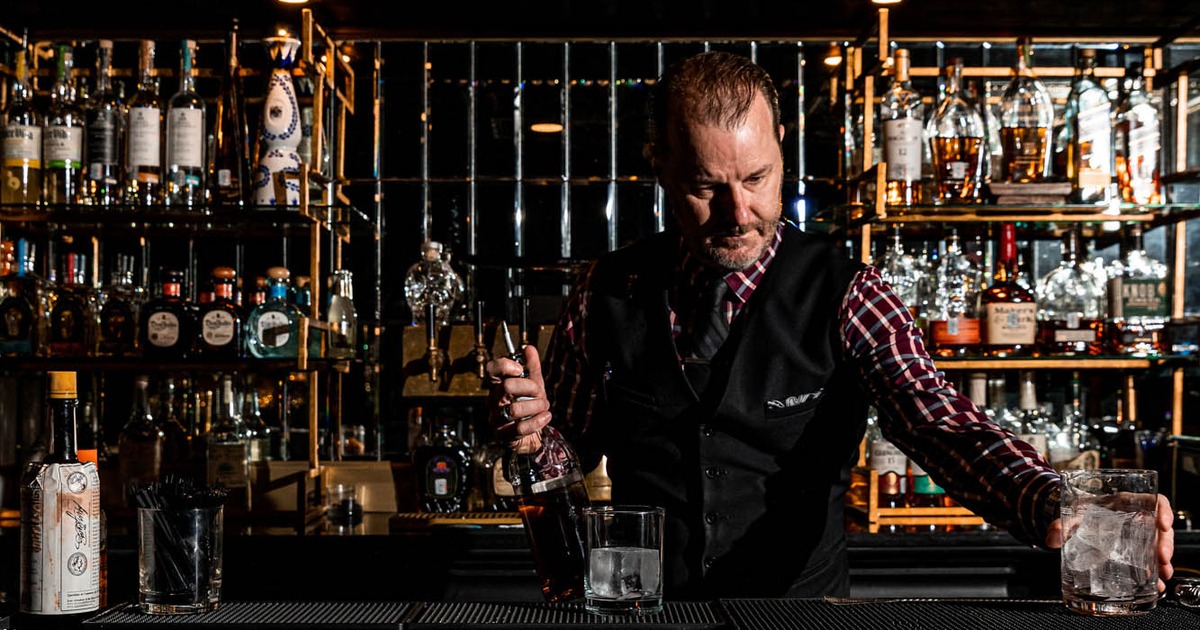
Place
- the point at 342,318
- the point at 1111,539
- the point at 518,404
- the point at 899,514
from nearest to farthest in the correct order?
the point at 1111,539 → the point at 518,404 → the point at 899,514 → the point at 342,318

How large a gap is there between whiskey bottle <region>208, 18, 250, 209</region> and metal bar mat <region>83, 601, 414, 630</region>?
5.82 ft

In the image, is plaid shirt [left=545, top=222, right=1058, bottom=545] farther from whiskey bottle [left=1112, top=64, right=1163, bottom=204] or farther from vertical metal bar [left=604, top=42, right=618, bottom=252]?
whiskey bottle [left=1112, top=64, right=1163, bottom=204]

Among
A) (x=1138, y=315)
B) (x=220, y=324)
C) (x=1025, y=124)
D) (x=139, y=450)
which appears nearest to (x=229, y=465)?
(x=139, y=450)

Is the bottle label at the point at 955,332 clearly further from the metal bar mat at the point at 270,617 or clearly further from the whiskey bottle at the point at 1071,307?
the metal bar mat at the point at 270,617

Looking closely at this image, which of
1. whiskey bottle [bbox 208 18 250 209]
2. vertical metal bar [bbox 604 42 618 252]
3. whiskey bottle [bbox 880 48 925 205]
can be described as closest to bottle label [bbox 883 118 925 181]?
whiskey bottle [bbox 880 48 925 205]

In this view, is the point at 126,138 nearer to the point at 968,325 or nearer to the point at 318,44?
the point at 318,44

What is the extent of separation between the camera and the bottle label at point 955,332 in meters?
2.76

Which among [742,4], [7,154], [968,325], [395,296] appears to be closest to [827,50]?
[742,4]

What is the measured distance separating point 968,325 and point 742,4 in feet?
2.99

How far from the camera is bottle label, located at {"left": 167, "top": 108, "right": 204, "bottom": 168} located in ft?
9.06

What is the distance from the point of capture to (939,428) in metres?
1.57

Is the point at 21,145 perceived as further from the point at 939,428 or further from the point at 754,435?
the point at 939,428

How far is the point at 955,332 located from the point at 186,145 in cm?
180

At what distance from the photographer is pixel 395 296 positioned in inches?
121
